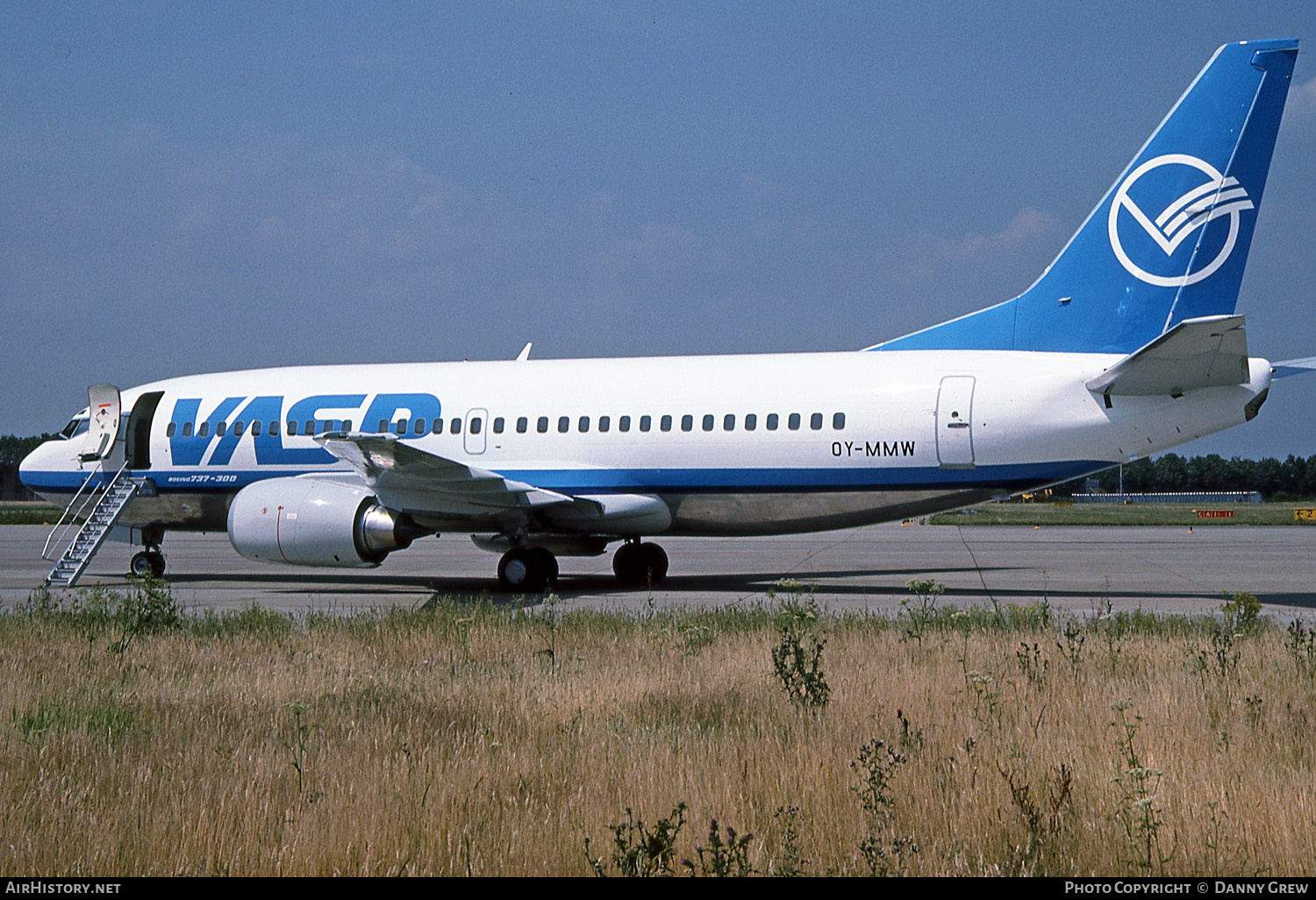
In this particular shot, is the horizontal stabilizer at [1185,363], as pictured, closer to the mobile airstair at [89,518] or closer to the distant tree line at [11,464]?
the mobile airstair at [89,518]

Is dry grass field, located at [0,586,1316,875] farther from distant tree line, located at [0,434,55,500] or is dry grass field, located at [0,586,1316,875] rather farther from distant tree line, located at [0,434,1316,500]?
distant tree line, located at [0,434,1316,500]

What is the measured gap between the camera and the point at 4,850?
4.80 m

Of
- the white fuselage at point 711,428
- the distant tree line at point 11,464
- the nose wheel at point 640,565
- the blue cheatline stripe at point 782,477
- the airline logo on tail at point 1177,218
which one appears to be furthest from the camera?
the distant tree line at point 11,464

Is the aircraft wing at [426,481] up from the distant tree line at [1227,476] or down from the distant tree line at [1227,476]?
down

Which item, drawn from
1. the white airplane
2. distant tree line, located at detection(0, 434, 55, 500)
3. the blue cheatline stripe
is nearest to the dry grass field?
the blue cheatline stripe

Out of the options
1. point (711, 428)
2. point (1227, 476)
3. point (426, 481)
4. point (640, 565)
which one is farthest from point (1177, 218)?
point (1227, 476)

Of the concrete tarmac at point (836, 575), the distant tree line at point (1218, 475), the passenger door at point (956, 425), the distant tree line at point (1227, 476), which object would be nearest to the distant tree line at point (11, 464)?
the distant tree line at point (1218, 475)

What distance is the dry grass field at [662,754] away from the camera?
15.7ft

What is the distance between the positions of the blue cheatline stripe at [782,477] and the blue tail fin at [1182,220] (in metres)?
2.00

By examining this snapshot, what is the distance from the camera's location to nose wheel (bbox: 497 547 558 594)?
18.5 metres

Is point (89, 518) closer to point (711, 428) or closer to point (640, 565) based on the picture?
point (640, 565)

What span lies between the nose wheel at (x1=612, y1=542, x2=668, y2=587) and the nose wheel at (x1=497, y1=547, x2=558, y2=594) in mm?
2259
